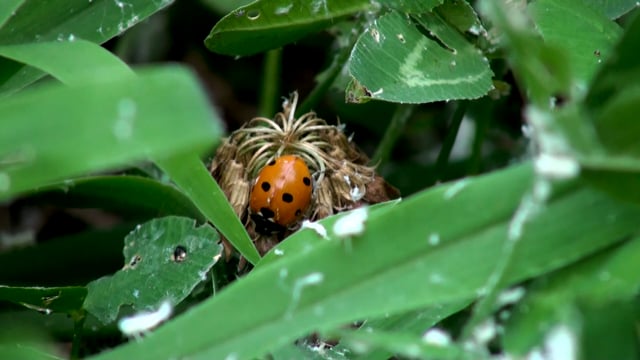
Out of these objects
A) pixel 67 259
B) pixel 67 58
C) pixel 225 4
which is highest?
pixel 67 58

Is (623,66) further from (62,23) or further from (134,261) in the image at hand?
(62,23)

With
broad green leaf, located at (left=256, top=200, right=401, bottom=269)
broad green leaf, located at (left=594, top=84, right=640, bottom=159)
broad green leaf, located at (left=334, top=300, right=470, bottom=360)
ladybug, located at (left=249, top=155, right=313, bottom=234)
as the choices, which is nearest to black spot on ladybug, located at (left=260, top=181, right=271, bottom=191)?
ladybug, located at (left=249, top=155, right=313, bottom=234)

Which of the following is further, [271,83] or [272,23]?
[271,83]

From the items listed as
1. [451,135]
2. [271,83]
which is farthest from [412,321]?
[271,83]

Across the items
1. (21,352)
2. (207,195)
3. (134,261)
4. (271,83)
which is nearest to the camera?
(21,352)

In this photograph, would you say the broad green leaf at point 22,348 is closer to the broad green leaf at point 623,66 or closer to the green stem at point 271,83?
the broad green leaf at point 623,66

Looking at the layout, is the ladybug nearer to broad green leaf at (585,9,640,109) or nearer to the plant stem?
the plant stem

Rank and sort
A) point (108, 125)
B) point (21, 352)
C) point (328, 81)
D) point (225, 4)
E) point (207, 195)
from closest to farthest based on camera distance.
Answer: point (108, 125), point (21, 352), point (207, 195), point (328, 81), point (225, 4)
